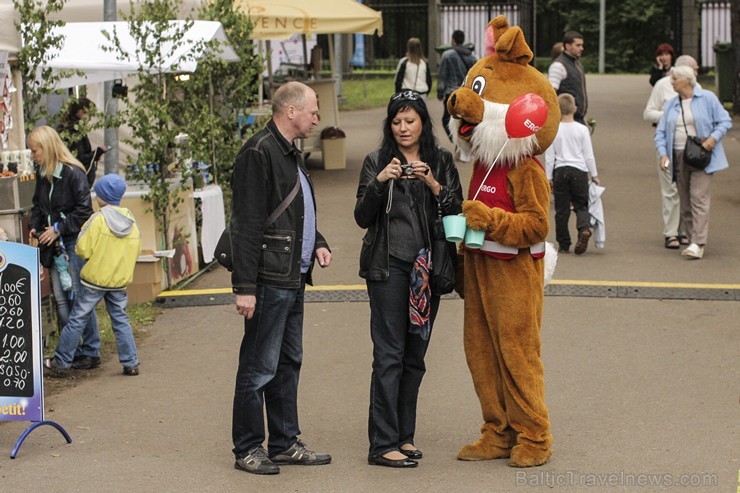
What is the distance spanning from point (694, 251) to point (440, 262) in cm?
596

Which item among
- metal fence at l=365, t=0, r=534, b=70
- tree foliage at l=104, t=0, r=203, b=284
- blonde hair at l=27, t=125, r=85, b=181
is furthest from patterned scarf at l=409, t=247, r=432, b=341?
metal fence at l=365, t=0, r=534, b=70

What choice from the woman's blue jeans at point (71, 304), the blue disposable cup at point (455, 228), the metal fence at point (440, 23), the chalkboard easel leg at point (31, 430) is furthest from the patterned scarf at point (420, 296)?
the metal fence at point (440, 23)

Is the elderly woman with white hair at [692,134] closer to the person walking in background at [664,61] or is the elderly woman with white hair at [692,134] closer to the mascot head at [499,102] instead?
the person walking in background at [664,61]

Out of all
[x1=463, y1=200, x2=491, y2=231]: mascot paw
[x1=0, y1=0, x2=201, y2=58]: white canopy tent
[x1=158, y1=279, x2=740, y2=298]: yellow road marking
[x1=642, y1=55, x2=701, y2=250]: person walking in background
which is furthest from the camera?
[x1=642, y1=55, x2=701, y2=250]: person walking in background

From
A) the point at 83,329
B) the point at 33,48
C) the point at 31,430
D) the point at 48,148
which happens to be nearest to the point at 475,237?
the point at 31,430

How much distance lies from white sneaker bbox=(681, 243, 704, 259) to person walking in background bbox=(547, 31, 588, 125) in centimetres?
336

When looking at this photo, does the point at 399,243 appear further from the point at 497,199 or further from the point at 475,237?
the point at 497,199

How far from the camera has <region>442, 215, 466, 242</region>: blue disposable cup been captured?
6016mm

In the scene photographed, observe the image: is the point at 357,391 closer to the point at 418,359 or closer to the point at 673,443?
the point at 418,359

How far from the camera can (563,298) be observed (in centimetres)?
1006

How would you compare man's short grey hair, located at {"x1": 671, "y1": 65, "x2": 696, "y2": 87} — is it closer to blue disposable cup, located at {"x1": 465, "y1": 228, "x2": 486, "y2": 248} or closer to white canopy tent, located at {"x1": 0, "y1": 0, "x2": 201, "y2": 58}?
white canopy tent, located at {"x1": 0, "y1": 0, "x2": 201, "y2": 58}

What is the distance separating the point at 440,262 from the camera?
20.0 feet

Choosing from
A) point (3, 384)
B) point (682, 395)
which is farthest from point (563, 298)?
point (3, 384)

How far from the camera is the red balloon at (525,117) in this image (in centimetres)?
596
